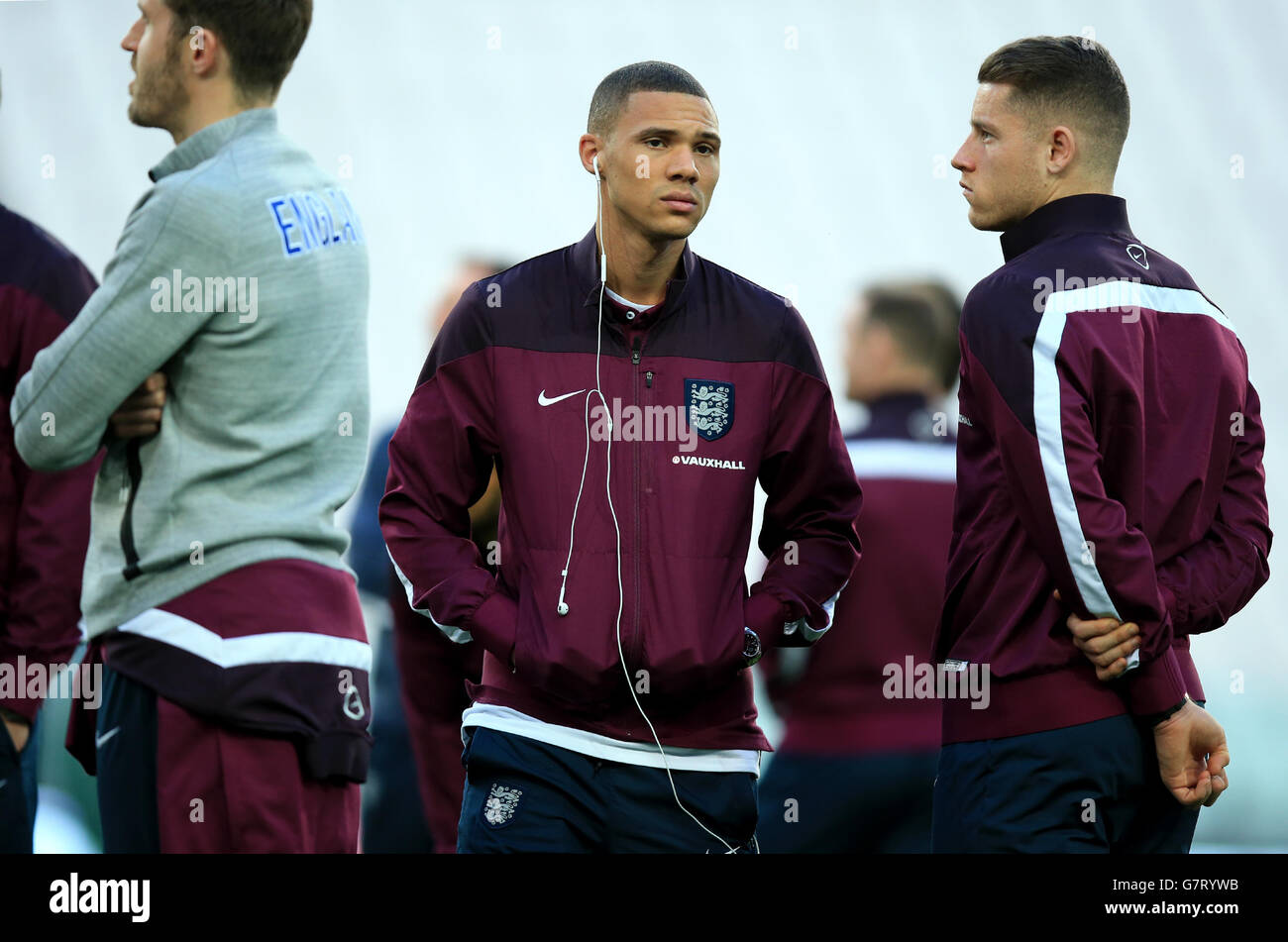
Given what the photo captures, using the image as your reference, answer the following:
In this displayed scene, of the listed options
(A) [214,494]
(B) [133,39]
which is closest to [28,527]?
(A) [214,494]

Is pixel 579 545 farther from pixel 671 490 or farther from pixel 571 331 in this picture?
pixel 571 331

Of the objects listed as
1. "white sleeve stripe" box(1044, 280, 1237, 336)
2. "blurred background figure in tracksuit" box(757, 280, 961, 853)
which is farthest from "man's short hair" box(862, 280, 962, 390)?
"white sleeve stripe" box(1044, 280, 1237, 336)

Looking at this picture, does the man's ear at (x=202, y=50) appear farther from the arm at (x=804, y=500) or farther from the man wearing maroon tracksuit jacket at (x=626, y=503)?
the arm at (x=804, y=500)

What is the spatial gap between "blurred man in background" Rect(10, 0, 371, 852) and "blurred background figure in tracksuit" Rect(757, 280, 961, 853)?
1199 millimetres

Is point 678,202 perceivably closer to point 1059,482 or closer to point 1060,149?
point 1060,149

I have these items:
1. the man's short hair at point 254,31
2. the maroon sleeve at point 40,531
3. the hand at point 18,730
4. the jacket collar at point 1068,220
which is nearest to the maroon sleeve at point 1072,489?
the jacket collar at point 1068,220

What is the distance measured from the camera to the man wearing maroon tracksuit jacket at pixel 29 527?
2938 millimetres

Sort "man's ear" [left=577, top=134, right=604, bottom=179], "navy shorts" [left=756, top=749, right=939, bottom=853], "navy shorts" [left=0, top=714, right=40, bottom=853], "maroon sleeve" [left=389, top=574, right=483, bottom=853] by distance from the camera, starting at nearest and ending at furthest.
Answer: "man's ear" [left=577, top=134, right=604, bottom=179] < "navy shorts" [left=0, top=714, right=40, bottom=853] < "navy shorts" [left=756, top=749, right=939, bottom=853] < "maroon sleeve" [left=389, top=574, right=483, bottom=853]

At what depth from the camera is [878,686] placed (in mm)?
3473

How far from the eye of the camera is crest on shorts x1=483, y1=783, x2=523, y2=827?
102 inches

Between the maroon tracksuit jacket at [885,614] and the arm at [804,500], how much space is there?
0.61 m

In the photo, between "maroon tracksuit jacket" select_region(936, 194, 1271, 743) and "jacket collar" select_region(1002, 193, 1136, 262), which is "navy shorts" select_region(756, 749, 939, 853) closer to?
"maroon tracksuit jacket" select_region(936, 194, 1271, 743)

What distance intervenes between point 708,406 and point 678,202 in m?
0.35

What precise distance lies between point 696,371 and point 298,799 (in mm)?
967
